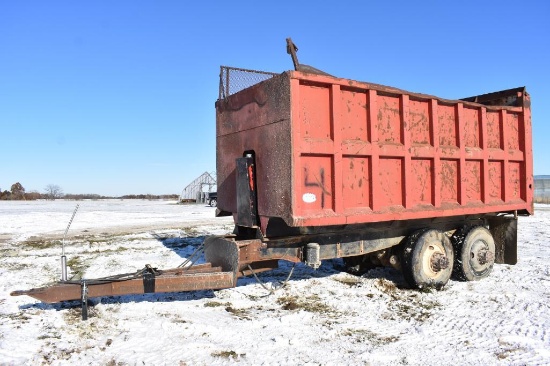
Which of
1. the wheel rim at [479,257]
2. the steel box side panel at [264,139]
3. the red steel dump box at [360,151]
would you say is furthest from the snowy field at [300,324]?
the steel box side panel at [264,139]

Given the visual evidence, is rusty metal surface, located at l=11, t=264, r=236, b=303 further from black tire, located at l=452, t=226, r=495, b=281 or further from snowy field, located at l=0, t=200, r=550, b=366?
black tire, located at l=452, t=226, r=495, b=281

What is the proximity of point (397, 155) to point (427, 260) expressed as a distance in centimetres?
164

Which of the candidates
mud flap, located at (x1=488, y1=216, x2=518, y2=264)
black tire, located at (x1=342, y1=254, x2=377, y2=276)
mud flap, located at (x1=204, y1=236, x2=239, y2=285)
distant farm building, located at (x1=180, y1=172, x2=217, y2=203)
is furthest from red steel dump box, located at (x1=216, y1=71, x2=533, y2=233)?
distant farm building, located at (x1=180, y1=172, x2=217, y2=203)

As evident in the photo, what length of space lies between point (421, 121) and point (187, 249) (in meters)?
5.96

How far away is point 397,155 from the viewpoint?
5.14 meters

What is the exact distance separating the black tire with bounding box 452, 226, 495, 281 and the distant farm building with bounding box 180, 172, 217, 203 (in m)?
32.8

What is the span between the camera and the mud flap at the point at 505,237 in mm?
6891

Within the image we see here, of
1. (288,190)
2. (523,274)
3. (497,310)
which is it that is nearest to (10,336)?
(288,190)

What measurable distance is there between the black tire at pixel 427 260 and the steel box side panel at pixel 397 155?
0.39 meters

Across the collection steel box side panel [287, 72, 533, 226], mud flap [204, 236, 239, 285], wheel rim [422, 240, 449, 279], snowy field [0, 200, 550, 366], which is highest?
steel box side panel [287, 72, 533, 226]

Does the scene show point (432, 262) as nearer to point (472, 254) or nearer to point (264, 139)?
point (472, 254)

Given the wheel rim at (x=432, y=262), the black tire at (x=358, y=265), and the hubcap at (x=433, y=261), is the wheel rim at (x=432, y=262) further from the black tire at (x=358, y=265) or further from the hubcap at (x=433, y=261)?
the black tire at (x=358, y=265)

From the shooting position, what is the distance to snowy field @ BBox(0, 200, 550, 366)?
139 inches

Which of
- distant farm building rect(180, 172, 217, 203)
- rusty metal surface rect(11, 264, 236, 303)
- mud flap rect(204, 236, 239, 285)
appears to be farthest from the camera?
distant farm building rect(180, 172, 217, 203)
